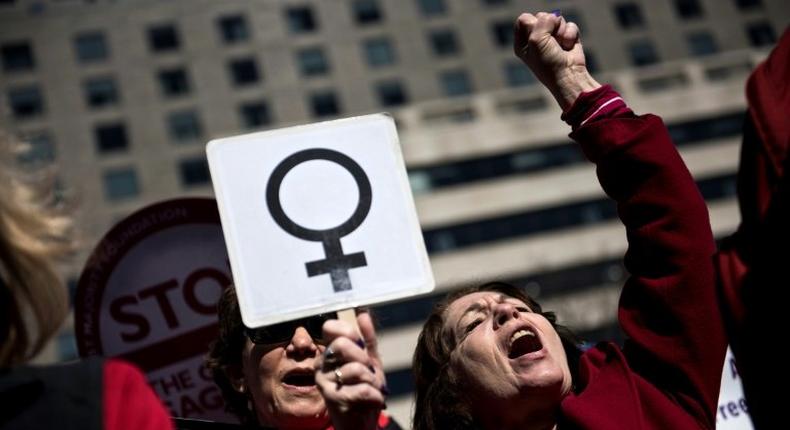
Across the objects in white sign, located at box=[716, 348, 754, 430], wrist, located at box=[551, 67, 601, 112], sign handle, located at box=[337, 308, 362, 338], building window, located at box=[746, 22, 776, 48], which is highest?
wrist, located at box=[551, 67, 601, 112]

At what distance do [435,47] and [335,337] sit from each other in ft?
148

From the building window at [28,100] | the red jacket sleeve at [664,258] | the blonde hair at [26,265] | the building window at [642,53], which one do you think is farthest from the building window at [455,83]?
the blonde hair at [26,265]

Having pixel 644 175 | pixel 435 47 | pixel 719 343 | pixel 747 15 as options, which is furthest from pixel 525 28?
pixel 747 15

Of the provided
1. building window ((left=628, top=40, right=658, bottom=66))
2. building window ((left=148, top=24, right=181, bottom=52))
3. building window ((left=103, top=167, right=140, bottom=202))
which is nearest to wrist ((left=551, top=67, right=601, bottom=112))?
building window ((left=103, top=167, right=140, bottom=202))

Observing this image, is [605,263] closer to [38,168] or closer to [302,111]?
[302,111]

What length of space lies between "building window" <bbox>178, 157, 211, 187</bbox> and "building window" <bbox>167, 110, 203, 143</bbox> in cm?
108

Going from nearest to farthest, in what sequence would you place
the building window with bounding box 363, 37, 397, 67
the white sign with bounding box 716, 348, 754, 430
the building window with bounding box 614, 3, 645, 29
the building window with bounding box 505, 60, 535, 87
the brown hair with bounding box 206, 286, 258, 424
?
the brown hair with bounding box 206, 286, 258, 424, the white sign with bounding box 716, 348, 754, 430, the building window with bounding box 363, 37, 397, 67, the building window with bounding box 505, 60, 535, 87, the building window with bounding box 614, 3, 645, 29

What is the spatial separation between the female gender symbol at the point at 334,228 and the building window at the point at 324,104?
138 ft

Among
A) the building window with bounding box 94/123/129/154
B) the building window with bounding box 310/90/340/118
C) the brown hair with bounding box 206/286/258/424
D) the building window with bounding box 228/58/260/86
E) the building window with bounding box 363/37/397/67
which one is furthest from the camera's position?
the building window with bounding box 363/37/397/67

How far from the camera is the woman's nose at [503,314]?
119 inches

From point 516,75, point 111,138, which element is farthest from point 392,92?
point 111,138

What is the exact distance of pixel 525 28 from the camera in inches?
114

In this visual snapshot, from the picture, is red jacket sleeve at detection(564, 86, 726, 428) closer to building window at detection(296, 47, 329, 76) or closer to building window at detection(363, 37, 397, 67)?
building window at detection(296, 47, 329, 76)

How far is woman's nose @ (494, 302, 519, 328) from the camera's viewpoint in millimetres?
3012
